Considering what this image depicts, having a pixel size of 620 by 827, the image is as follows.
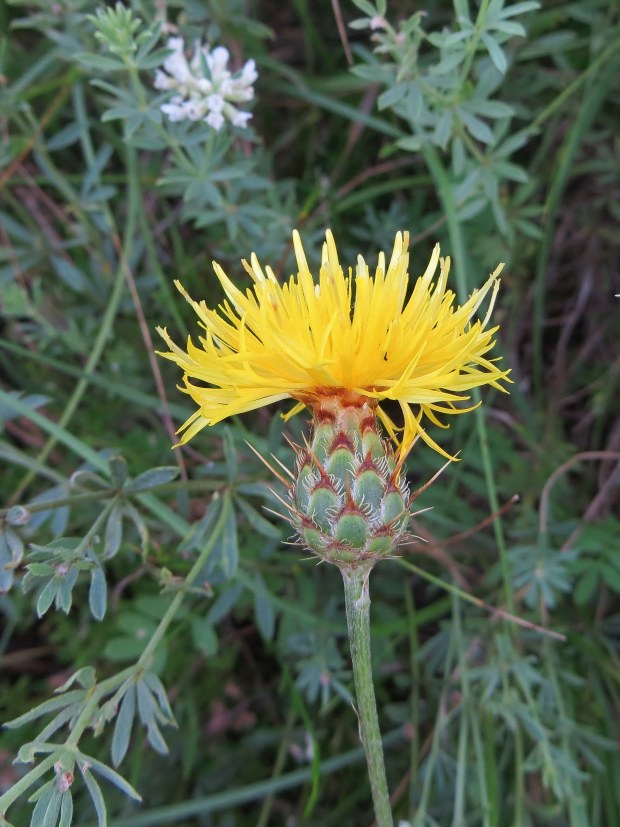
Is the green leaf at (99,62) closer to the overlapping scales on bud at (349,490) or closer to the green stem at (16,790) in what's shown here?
the overlapping scales on bud at (349,490)

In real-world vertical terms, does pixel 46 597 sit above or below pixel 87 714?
above

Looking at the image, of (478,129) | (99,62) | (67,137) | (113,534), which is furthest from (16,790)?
(67,137)

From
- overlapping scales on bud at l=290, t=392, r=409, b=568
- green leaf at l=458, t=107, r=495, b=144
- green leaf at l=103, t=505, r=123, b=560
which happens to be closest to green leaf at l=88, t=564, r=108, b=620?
green leaf at l=103, t=505, r=123, b=560

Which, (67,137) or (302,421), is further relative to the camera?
(67,137)

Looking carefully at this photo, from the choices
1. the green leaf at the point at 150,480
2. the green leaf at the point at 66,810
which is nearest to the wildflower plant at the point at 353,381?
the green leaf at the point at 150,480

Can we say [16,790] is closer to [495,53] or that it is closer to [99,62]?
[99,62]

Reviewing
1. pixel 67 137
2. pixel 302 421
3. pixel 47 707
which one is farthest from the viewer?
pixel 67 137

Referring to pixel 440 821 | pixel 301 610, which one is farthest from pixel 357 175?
pixel 440 821
